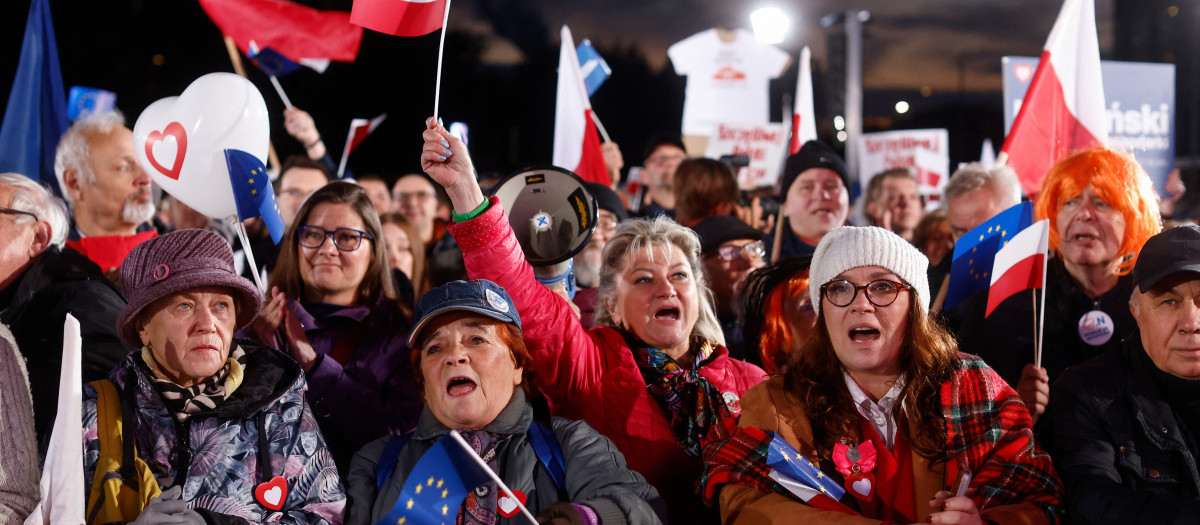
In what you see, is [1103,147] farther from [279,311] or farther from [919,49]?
[919,49]

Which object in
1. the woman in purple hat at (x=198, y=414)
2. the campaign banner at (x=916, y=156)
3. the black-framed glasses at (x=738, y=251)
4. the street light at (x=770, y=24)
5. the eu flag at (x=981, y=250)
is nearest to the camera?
the woman in purple hat at (x=198, y=414)

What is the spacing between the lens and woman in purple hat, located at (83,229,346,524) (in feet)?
8.86

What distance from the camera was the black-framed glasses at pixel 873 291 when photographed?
285 cm

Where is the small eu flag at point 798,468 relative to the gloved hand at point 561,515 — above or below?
above

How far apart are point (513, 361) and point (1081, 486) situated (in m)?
1.72

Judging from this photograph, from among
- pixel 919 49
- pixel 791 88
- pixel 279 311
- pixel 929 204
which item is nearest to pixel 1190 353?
pixel 279 311

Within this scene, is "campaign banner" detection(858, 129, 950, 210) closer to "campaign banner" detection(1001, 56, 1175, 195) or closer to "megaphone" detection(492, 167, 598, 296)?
"campaign banner" detection(1001, 56, 1175, 195)

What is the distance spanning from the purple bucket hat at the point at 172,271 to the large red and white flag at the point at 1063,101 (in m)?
4.37

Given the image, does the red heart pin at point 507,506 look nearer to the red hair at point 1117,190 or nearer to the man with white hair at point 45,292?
the man with white hair at point 45,292

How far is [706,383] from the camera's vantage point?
3.53m

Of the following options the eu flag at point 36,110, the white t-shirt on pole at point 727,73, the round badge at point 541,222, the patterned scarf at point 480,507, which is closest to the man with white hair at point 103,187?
the eu flag at point 36,110

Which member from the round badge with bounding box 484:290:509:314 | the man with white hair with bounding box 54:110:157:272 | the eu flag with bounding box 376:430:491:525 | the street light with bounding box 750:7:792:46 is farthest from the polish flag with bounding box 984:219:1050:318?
the street light with bounding box 750:7:792:46

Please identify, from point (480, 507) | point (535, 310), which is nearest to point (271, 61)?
point (535, 310)

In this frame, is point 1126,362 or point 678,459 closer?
point 1126,362
